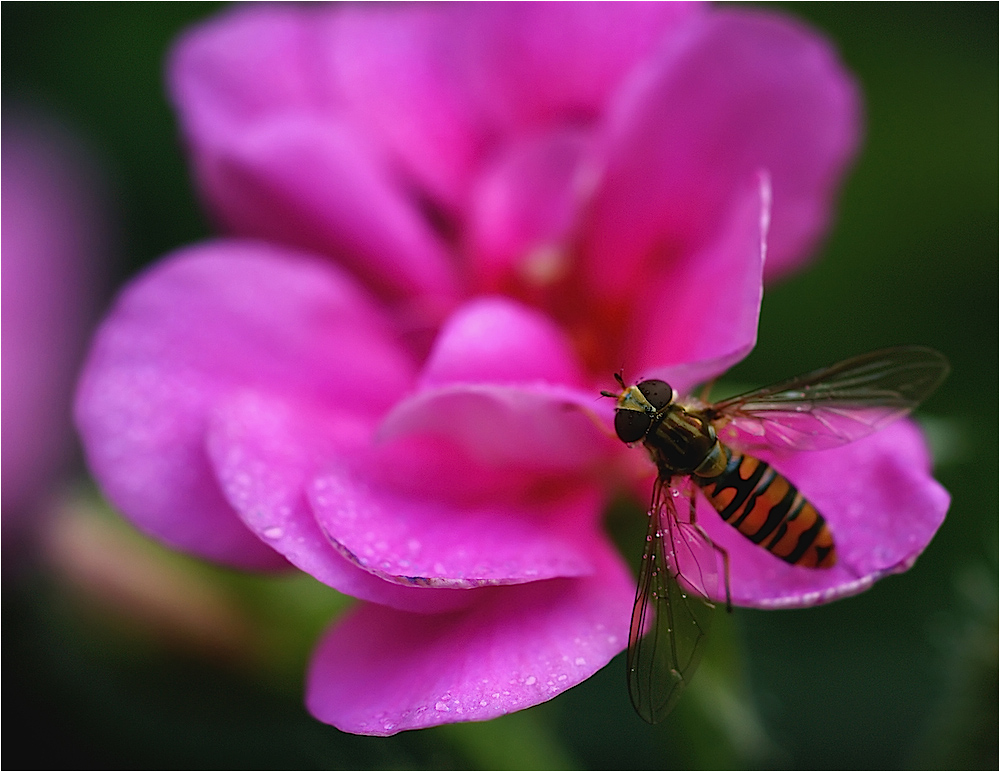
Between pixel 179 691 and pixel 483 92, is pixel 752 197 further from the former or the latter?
pixel 179 691

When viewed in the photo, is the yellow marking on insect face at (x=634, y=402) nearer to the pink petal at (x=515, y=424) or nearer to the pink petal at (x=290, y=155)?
the pink petal at (x=515, y=424)

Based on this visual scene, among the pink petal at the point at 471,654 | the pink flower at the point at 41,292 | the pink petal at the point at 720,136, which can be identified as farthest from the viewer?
the pink flower at the point at 41,292

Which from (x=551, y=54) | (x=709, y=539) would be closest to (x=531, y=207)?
(x=551, y=54)

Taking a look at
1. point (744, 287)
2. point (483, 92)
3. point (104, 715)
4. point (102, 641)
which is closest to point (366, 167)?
point (483, 92)

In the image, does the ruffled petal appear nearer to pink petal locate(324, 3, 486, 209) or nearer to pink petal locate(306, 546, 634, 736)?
pink petal locate(324, 3, 486, 209)

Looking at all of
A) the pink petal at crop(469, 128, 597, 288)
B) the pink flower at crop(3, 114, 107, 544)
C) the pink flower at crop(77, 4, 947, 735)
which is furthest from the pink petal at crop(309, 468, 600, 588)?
the pink flower at crop(3, 114, 107, 544)

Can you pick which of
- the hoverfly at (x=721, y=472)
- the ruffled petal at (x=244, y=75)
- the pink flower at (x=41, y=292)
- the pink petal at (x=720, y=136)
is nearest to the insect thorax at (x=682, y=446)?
the hoverfly at (x=721, y=472)
